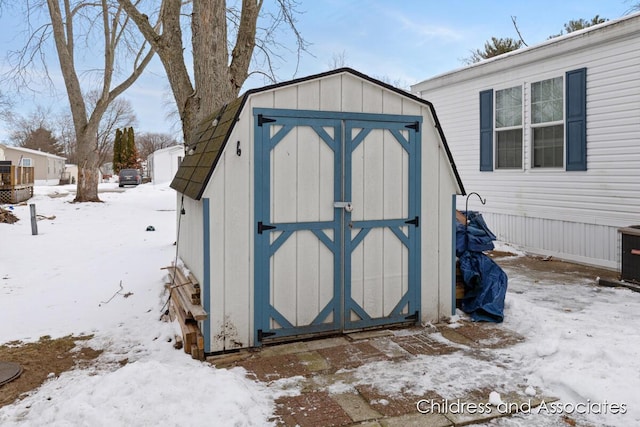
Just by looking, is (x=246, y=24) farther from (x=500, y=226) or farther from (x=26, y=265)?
(x=500, y=226)

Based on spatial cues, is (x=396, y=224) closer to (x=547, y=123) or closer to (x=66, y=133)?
(x=547, y=123)

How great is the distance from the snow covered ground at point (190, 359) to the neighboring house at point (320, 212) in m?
0.72

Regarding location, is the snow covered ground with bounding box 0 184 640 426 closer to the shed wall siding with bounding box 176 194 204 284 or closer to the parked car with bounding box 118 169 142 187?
the shed wall siding with bounding box 176 194 204 284

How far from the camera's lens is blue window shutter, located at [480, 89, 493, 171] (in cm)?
895

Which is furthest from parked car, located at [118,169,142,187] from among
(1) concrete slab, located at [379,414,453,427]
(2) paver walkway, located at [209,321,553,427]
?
(1) concrete slab, located at [379,414,453,427]

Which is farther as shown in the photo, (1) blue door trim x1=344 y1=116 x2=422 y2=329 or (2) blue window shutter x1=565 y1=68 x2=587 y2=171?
(2) blue window shutter x1=565 y1=68 x2=587 y2=171

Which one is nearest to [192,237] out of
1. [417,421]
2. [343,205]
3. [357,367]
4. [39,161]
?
[343,205]

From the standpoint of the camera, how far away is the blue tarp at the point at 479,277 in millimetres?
4727

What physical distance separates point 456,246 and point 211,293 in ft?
8.79

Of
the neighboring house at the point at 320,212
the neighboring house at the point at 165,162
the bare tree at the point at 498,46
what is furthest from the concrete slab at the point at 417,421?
the neighboring house at the point at 165,162

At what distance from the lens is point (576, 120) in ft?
24.2

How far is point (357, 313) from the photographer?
14.4ft

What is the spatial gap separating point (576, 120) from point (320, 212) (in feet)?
17.3

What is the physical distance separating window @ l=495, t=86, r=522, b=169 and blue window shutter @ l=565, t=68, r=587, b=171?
97 centimetres
